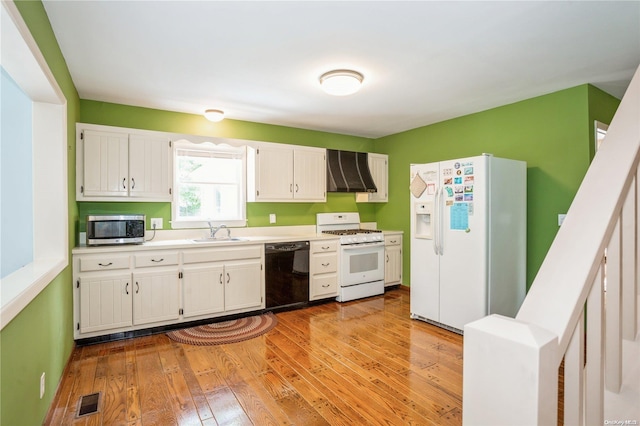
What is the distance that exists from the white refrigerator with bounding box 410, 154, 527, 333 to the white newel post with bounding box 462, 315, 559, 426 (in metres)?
2.83

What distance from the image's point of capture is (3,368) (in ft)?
4.56

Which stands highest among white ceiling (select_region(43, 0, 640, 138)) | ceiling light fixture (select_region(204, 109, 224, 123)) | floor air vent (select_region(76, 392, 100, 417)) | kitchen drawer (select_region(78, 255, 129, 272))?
white ceiling (select_region(43, 0, 640, 138))

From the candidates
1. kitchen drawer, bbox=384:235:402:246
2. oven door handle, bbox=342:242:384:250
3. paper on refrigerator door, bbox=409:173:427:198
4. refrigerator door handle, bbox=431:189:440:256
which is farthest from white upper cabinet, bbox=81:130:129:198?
kitchen drawer, bbox=384:235:402:246

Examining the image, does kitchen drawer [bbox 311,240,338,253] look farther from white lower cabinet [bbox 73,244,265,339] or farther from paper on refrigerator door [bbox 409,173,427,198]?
paper on refrigerator door [bbox 409,173,427,198]

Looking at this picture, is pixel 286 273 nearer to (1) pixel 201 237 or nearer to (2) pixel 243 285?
(2) pixel 243 285

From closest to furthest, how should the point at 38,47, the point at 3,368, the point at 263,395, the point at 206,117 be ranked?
the point at 3,368 < the point at 38,47 < the point at 263,395 < the point at 206,117

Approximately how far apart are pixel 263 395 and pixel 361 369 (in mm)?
812

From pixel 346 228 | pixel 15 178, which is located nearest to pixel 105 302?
pixel 15 178

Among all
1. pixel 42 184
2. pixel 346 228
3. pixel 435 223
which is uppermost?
pixel 42 184

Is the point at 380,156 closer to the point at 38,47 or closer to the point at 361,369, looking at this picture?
the point at 361,369

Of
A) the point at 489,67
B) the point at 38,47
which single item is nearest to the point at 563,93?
the point at 489,67

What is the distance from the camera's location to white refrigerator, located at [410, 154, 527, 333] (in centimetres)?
327

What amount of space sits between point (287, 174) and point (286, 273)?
4.41ft

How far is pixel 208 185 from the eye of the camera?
4363 millimetres
